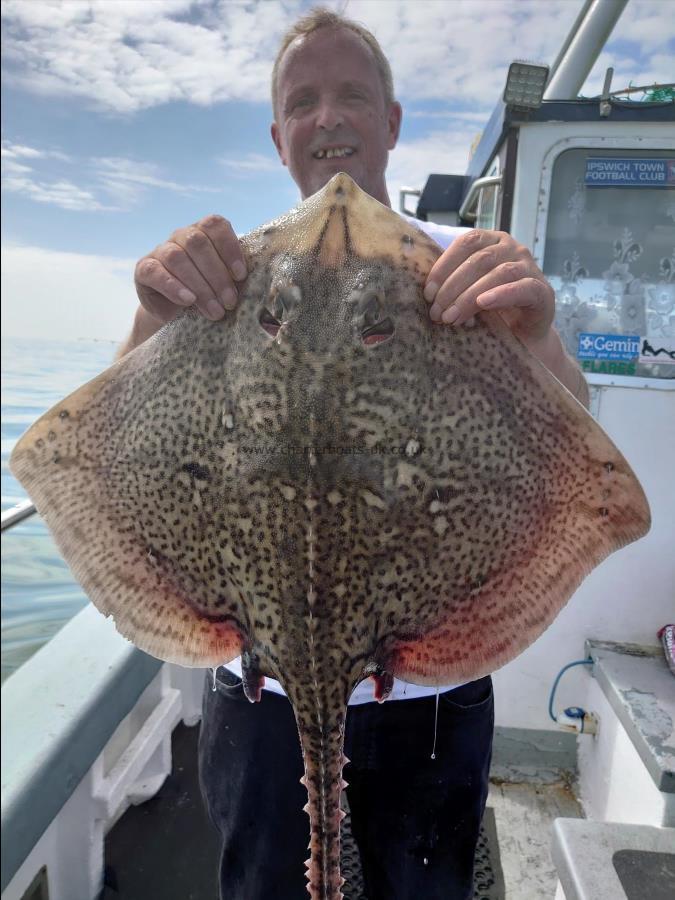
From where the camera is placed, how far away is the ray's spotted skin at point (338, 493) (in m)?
1.40

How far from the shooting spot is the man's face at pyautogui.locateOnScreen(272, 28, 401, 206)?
7.68 ft

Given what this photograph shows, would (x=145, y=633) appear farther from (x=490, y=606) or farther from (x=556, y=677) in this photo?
(x=556, y=677)

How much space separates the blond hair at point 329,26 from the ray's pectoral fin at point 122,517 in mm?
1544

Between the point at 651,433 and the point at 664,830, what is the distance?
7.93 ft

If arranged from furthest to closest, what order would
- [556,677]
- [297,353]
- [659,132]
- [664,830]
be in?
[556,677] < [659,132] < [664,830] < [297,353]

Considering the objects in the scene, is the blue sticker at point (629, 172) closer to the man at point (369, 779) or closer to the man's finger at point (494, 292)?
the man at point (369, 779)

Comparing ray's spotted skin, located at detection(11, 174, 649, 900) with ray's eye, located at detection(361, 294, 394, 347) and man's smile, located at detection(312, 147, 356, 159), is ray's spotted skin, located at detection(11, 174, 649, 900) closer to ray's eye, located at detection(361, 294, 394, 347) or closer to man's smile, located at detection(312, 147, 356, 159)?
ray's eye, located at detection(361, 294, 394, 347)

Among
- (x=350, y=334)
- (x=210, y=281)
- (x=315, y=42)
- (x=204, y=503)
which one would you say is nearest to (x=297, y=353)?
(x=350, y=334)

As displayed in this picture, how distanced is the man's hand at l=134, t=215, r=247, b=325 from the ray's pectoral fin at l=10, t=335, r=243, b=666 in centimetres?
21

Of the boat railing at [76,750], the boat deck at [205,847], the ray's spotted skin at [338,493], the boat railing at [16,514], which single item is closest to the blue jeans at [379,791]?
the ray's spotted skin at [338,493]

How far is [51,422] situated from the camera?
1689 millimetres

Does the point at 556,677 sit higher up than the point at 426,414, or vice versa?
the point at 426,414

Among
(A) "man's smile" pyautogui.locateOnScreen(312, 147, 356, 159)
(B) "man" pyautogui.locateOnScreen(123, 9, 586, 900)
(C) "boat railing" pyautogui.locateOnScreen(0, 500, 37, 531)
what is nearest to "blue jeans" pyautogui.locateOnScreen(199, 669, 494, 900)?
(B) "man" pyautogui.locateOnScreen(123, 9, 586, 900)

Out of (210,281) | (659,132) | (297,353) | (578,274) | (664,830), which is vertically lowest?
→ (664,830)
